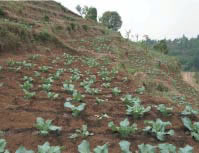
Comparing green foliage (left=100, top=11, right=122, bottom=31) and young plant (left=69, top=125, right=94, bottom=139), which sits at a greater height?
green foliage (left=100, top=11, right=122, bottom=31)

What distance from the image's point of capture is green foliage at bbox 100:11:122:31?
52625 millimetres

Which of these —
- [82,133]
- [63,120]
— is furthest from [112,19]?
[82,133]

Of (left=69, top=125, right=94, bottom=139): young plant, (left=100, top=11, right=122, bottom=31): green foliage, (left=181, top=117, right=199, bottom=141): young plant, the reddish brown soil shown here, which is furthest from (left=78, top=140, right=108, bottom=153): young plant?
(left=100, top=11, right=122, bottom=31): green foliage

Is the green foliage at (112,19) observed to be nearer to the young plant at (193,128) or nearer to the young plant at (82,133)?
the young plant at (193,128)

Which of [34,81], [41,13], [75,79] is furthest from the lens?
[41,13]

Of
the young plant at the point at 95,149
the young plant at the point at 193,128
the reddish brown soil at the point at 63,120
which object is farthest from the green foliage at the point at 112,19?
the young plant at the point at 95,149

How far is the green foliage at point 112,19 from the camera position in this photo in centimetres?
5262

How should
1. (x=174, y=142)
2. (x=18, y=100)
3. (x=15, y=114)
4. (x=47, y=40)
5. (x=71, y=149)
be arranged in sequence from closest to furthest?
1. (x=71, y=149)
2. (x=174, y=142)
3. (x=15, y=114)
4. (x=18, y=100)
5. (x=47, y=40)

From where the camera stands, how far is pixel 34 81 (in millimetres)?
6090

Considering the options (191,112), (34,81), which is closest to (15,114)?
(34,81)

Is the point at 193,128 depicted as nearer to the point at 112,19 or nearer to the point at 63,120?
the point at 63,120

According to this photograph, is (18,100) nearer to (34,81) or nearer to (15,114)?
(15,114)

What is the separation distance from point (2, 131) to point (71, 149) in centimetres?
112

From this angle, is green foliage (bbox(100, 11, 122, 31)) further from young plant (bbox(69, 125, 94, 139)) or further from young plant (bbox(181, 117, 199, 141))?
young plant (bbox(69, 125, 94, 139))
